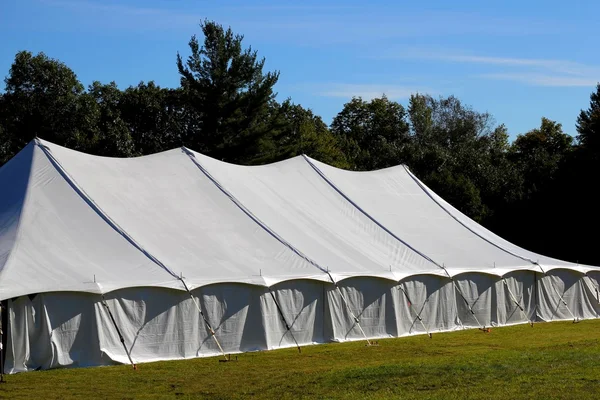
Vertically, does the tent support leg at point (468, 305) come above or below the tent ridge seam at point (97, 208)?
below

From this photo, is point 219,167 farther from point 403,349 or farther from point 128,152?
point 128,152

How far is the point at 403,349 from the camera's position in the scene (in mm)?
16734

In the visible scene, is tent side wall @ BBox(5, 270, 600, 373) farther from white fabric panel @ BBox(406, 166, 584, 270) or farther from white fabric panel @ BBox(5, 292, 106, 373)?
white fabric panel @ BBox(406, 166, 584, 270)

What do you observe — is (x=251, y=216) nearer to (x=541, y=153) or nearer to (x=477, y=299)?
(x=477, y=299)

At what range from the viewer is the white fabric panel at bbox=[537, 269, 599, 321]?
2222 cm

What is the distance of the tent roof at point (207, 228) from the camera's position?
15.4 meters

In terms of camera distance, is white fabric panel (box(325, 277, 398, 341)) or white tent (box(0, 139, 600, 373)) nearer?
white tent (box(0, 139, 600, 373))

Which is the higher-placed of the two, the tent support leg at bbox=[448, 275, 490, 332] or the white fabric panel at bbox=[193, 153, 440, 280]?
the white fabric panel at bbox=[193, 153, 440, 280]

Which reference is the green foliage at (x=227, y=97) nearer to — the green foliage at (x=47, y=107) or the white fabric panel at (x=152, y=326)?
the green foliage at (x=47, y=107)

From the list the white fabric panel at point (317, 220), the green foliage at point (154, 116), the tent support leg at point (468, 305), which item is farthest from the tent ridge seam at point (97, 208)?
the green foliage at point (154, 116)

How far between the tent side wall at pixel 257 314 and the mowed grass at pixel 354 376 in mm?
468

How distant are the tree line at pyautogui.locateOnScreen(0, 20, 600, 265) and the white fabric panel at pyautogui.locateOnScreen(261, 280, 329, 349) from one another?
60.9 ft

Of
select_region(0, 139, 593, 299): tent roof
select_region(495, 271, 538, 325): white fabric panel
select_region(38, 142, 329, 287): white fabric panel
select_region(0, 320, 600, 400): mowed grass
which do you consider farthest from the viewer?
select_region(495, 271, 538, 325): white fabric panel

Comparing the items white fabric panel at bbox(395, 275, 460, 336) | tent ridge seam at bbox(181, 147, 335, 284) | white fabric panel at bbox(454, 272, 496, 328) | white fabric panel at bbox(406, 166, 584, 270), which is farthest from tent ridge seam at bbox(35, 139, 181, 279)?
white fabric panel at bbox(406, 166, 584, 270)
